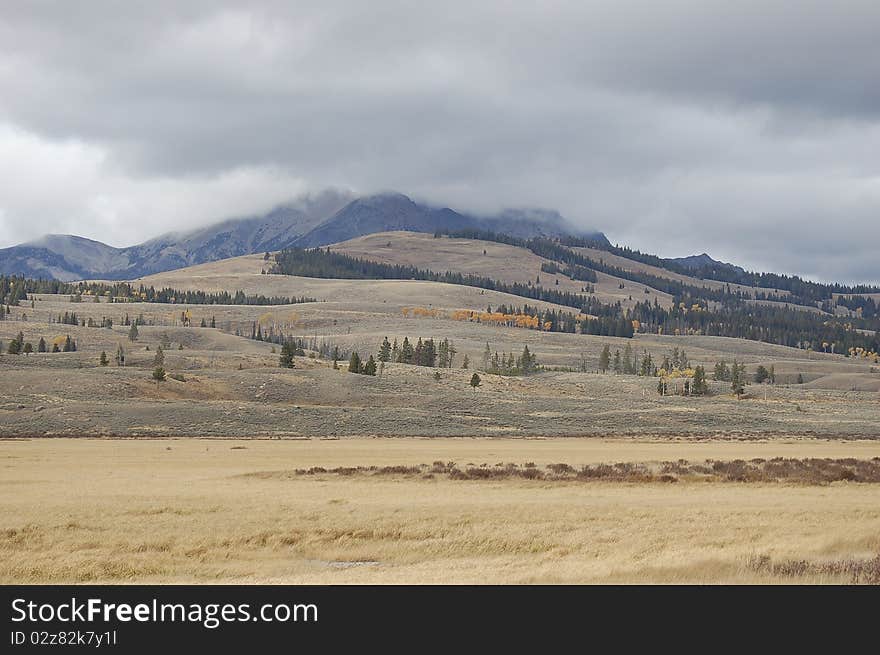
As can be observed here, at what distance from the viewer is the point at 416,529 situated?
91.2ft

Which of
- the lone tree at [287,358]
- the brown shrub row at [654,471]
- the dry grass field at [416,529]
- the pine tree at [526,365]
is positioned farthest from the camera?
the pine tree at [526,365]

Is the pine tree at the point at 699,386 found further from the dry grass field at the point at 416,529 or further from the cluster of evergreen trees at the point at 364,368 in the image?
the dry grass field at the point at 416,529

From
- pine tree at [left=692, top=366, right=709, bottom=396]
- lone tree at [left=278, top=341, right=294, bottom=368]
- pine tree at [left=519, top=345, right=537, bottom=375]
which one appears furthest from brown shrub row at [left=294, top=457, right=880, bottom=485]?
pine tree at [left=519, top=345, right=537, bottom=375]

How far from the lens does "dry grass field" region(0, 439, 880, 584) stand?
2083 centimetres

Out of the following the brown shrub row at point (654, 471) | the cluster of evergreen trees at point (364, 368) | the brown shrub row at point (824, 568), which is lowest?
the brown shrub row at point (654, 471)

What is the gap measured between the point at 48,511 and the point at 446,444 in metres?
52.9

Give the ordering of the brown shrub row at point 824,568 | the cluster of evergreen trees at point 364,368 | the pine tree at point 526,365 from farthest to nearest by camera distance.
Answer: the pine tree at point 526,365 < the cluster of evergreen trees at point 364,368 < the brown shrub row at point 824,568

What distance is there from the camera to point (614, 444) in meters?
83.1

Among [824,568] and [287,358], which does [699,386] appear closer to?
[287,358]

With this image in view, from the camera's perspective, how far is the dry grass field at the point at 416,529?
2083 cm

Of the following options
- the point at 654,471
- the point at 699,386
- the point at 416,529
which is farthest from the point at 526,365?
the point at 416,529

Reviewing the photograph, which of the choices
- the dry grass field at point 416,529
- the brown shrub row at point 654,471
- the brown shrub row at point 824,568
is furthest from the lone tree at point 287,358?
the brown shrub row at point 824,568
